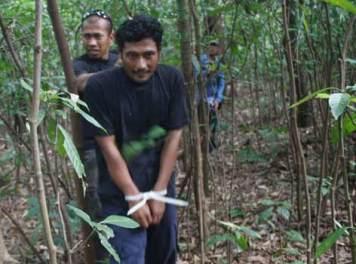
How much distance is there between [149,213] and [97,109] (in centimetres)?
46

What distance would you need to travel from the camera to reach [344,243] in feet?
11.1

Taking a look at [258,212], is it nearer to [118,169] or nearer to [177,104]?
[177,104]

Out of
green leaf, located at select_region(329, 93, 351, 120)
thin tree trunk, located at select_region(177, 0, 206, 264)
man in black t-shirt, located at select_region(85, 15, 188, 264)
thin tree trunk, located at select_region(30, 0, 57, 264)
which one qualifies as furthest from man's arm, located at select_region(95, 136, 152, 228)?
thin tree trunk, located at select_region(30, 0, 57, 264)

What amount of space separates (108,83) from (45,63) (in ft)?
5.89

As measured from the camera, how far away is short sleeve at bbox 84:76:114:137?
2.28 meters

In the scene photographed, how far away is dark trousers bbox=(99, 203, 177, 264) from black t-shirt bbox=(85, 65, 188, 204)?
0.14 metres

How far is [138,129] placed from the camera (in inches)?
92.7

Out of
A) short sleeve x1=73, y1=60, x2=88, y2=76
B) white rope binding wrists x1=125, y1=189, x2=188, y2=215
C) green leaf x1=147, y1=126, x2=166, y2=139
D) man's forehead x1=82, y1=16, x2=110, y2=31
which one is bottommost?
white rope binding wrists x1=125, y1=189, x2=188, y2=215

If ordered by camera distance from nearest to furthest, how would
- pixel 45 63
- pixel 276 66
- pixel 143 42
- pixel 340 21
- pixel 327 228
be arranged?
pixel 143 42
pixel 340 21
pixel 327 228
pixel 45 63
pixel 276 66

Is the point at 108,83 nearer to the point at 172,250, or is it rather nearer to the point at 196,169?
the point at 196,169

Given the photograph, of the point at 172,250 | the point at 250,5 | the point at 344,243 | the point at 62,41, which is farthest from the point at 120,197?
the point at 344,243

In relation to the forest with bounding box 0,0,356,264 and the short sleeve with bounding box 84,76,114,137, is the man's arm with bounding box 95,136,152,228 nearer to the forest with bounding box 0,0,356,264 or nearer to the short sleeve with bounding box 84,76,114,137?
the short sleeve with bounding box 84,76,114,137

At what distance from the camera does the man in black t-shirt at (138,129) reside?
2271 millimetres

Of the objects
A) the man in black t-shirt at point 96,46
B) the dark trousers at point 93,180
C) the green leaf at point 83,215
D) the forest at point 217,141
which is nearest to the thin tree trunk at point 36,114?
the forest at point 217,141
